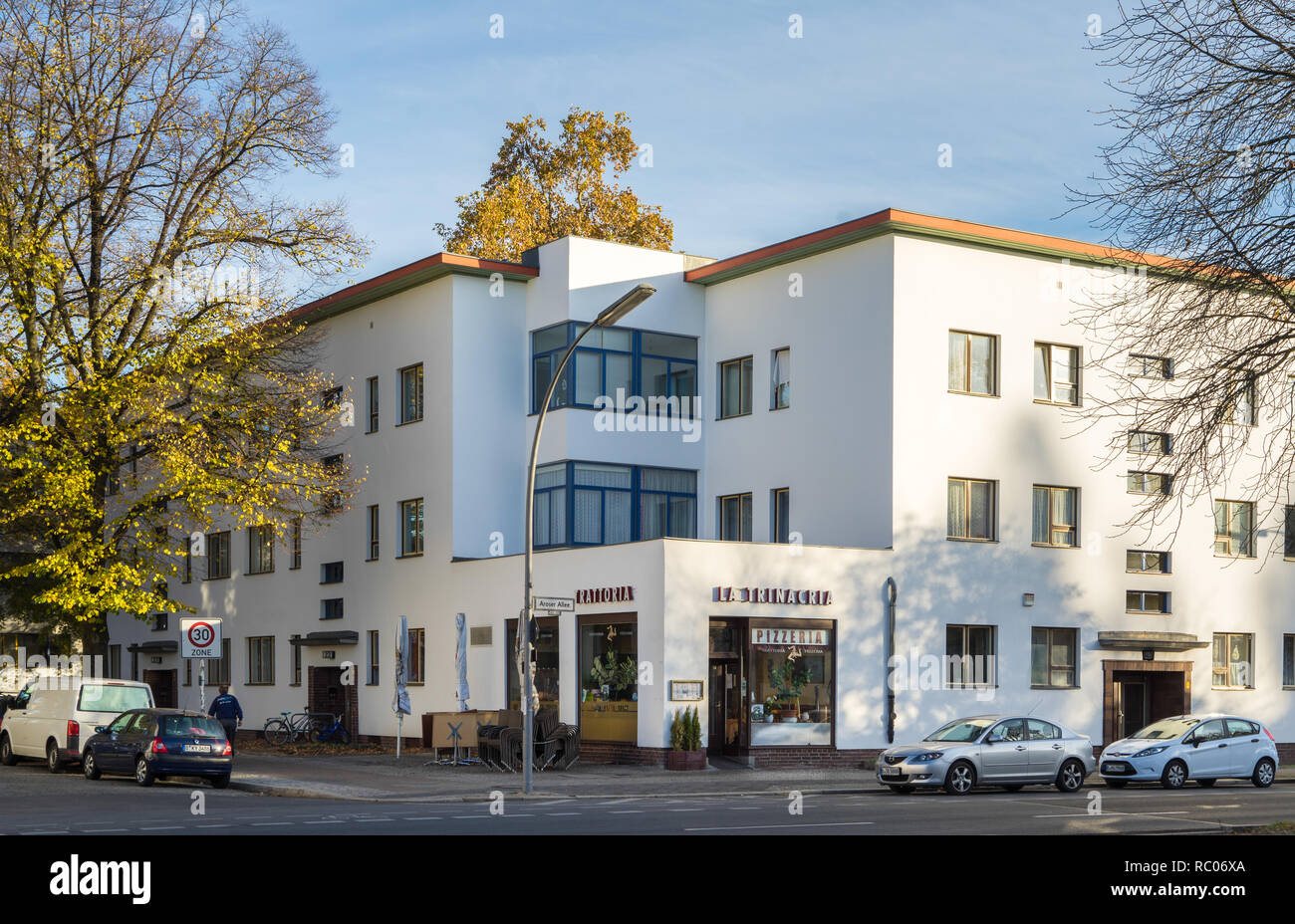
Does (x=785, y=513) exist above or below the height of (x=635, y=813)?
above

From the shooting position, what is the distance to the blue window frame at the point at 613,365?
38094mm

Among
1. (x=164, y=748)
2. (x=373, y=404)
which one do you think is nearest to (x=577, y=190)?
(x=373, y=404)

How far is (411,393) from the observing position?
40656 mm

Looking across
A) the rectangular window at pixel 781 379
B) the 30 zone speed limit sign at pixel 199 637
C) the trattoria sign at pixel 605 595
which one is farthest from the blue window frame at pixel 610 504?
the 30 zone speed limit sign at pixel 199 637

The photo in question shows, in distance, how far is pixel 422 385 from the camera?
40.1 meters

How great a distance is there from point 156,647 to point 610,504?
2060 centimetres

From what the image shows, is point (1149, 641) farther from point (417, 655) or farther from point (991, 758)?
point (417, 655)

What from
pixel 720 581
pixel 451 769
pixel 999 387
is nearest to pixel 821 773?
pixel 720 581

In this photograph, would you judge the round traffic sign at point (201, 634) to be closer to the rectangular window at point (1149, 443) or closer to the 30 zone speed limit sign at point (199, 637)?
the 30 zone speed limit sign at point (199, 637)

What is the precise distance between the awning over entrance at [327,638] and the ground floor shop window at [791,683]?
1339 cm

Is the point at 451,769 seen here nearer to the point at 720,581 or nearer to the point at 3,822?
the point at 720,581

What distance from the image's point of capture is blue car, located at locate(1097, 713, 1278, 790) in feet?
97.0

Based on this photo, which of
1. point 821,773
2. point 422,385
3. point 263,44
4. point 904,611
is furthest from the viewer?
point 422,385
